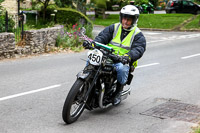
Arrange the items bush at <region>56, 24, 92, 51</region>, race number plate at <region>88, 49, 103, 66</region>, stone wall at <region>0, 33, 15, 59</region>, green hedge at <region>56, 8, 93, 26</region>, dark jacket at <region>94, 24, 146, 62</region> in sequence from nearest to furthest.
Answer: race number plate at <region>88, 49, 103, 66</region> < dark jacket at <region>94, 24, 146, 62</region> < stone wall at <region>0, 33, 15, 59</region> < bush at <region>56, 24, 92, 51</region> < green hedge at <region>56, 8, 93, 26</region>

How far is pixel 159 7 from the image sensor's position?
5022cm

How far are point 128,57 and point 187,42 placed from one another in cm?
1291

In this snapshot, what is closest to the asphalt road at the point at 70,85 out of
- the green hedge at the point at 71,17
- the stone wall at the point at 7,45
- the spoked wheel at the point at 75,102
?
the spoked wheel at the point at 75,102

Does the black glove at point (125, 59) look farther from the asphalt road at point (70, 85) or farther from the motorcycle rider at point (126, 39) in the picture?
the asphalt road at point (70, 85)

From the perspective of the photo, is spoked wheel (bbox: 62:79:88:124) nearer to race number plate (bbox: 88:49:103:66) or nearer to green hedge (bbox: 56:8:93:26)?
race number plate (bbox: 88:49:103:66)

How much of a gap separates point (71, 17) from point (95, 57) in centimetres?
1267

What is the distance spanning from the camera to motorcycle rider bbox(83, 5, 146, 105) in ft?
21.3

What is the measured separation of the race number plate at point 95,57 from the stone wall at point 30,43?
7.02 meters

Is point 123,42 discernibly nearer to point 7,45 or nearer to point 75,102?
point 75,102

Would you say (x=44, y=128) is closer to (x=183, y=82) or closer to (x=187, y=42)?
(x=183, y=82)

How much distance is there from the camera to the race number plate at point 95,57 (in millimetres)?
5930

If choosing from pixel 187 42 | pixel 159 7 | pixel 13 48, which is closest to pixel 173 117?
pixel 13 48

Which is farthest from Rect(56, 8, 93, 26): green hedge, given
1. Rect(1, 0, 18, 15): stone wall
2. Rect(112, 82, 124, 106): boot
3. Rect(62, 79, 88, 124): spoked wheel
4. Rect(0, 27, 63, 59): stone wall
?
Rect(62, 79, 88, 124): spoked wheel

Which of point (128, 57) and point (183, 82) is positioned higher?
point (128, 57)
